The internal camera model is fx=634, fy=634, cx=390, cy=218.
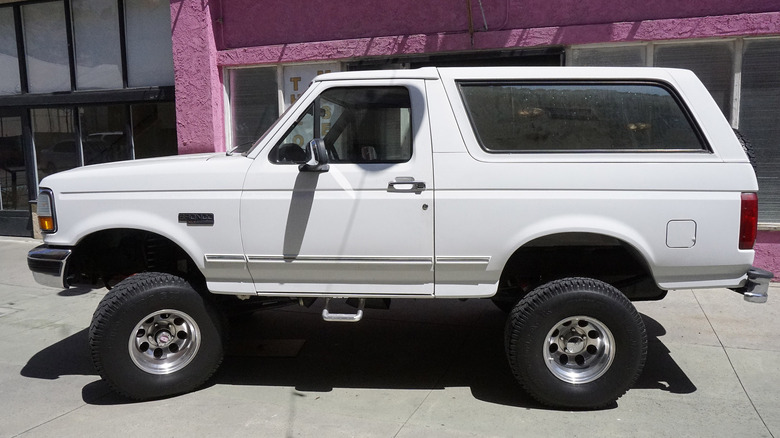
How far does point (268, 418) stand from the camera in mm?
4051

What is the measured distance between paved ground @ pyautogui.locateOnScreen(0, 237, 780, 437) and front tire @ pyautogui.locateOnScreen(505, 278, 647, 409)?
168mm

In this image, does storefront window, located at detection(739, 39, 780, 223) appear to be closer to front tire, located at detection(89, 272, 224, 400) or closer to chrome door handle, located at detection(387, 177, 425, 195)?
chrome door handle, located at detection(387, 177, 425, 195)

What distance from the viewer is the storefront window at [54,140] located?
10461 mm

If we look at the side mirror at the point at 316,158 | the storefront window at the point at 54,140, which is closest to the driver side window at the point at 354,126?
the side mirror at the point at 316,158

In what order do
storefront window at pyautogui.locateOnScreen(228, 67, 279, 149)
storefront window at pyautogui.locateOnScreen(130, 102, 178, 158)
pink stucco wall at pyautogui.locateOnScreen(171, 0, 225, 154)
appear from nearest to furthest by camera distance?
1. pink stucco wall at pyautogui.locateOnScreen(171, 0, 225, 154)
2. storefront window at pyautogui.locateOnScreen(228, 67, 279, 149)
3. storefront window at pyautogui.locateOnScreen(130, 102, 178, 158)

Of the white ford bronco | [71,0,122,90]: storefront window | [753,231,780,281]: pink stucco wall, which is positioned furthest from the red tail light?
[71,0,122,90]: storefront window

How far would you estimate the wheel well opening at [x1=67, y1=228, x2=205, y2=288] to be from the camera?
180 inches

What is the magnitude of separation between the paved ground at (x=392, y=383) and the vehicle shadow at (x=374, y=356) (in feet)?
0.05

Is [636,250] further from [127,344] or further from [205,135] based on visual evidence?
[205,135]

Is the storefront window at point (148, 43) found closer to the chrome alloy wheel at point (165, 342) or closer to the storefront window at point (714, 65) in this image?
the chrome alloy wheel at point (165, 342)

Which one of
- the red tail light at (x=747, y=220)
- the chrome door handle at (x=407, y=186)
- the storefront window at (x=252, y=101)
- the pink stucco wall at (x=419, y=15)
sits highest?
the pink stucco wall at (x=419, y=15)

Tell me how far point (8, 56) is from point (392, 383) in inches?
385

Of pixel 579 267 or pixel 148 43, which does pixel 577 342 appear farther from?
pixel 148 43

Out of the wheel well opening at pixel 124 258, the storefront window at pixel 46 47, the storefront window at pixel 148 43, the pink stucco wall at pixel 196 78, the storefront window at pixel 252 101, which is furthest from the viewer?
the storefront window at pixel 46 47
